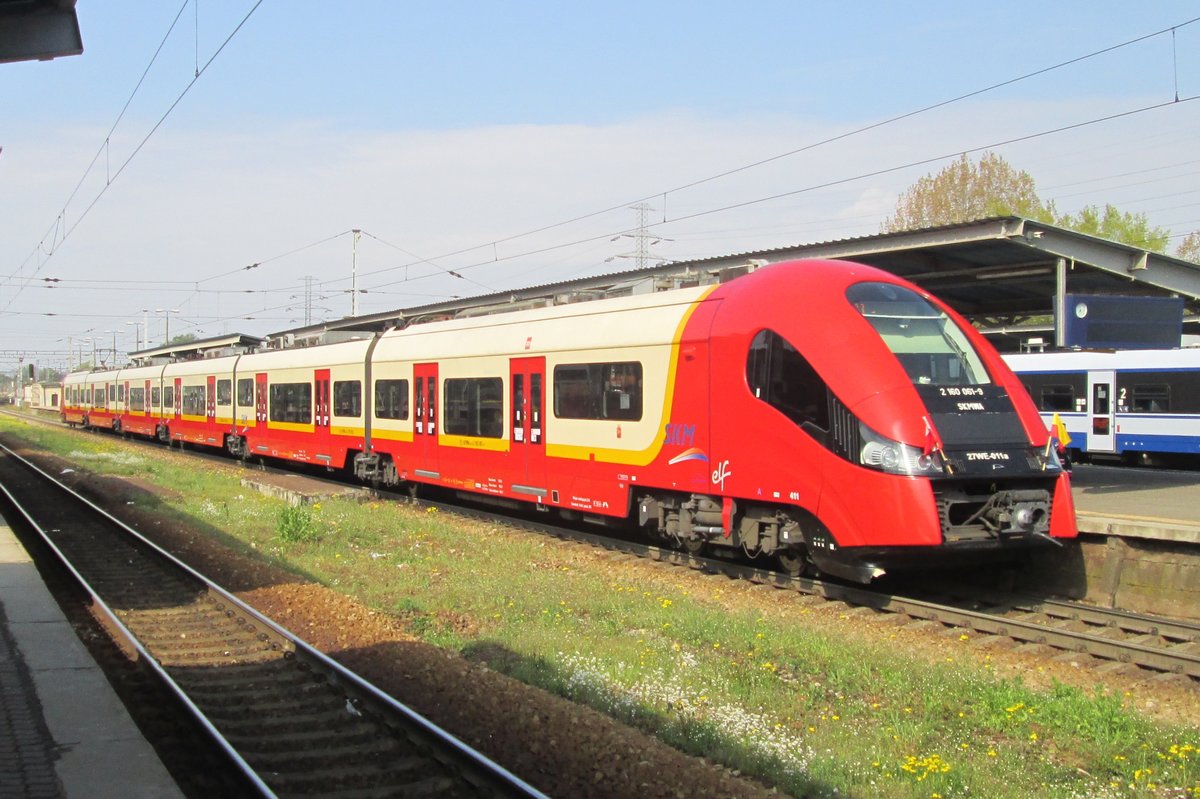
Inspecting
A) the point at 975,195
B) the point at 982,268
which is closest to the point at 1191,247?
the point at 975,195

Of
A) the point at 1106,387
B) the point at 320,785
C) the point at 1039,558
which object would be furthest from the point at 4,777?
the point at 1106,387

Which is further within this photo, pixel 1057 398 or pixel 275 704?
pixel 1057 398

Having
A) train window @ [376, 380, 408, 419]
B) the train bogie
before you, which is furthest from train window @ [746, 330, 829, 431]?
the train bogie

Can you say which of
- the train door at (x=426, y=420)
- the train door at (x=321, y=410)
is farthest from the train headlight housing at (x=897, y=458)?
the train door at (x=321, y=410)

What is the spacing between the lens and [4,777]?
17.7 ft

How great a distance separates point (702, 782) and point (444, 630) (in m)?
4.09

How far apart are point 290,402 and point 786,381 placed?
16.8m

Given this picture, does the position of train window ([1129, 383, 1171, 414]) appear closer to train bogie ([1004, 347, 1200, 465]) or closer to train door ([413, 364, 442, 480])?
train bogie ([1004, 347, 1200, 465])

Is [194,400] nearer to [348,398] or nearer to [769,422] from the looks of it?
[348,398]

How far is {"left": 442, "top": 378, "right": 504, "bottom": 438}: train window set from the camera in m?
15.3

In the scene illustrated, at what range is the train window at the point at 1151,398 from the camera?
24.5 meters

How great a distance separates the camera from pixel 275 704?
7.26 metres

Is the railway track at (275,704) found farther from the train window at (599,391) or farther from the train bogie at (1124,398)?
the train bogie at (1124,398)

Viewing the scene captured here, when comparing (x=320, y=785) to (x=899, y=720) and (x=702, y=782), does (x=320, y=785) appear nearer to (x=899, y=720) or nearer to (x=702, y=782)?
(x=702, y=782)
